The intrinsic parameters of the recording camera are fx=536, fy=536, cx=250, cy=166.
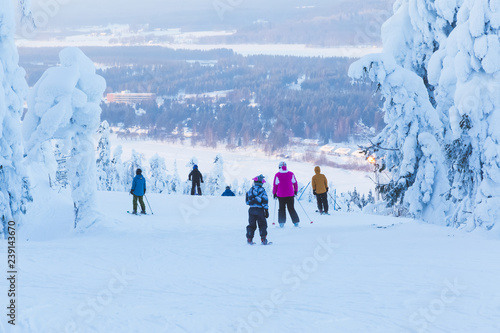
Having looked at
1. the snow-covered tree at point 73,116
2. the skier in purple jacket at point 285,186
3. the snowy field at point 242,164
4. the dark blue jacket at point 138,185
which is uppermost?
the snow-covered tree at point 73,116

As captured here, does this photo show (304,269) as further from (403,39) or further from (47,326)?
(403,39)

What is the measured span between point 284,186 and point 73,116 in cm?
635

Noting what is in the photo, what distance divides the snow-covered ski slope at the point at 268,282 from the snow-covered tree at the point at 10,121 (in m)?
3.15

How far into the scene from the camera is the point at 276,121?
618ft

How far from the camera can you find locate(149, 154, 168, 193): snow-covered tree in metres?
65.3

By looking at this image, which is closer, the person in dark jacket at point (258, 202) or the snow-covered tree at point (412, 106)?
the person in dark jacket at point (258, 202)

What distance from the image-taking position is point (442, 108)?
55.6 ft

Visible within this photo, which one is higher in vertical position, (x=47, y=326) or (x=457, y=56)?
(x=457, y=56)

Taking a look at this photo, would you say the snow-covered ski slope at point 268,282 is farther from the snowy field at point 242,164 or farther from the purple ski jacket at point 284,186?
the snowy field at point 242,164

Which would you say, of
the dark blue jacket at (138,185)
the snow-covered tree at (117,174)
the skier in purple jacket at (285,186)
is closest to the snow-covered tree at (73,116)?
the dark blue jacket at (138,185)

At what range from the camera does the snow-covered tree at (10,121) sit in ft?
47.6

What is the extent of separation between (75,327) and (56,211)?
578 inches

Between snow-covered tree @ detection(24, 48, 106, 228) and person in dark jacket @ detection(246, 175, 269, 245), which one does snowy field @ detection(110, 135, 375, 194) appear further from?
person in dark jacket @ detection(246, 175, 269, 245)

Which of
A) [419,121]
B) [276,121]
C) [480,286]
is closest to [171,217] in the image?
[419,121]
